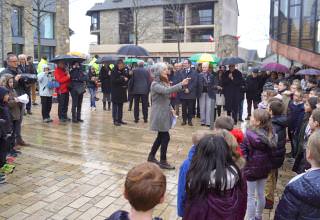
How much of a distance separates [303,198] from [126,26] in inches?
1887

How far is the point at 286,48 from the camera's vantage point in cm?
1812

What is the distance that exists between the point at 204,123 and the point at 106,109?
441cm

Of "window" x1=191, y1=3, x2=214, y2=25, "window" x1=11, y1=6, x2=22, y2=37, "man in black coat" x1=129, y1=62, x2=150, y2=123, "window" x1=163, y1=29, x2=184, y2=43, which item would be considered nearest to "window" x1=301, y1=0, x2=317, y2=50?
"man in black coat" x1=129, y1=62, x2=150, y2=123

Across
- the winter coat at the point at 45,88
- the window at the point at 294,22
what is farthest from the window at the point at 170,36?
the winter coat at the point at 45,88

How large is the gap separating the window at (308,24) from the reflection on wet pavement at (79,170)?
7542 millimetres

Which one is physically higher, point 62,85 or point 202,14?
point 202,14

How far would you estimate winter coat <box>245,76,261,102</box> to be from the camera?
11.7 metres

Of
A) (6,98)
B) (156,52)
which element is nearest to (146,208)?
(6,98)

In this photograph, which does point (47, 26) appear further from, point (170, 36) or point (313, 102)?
point (313, 102)

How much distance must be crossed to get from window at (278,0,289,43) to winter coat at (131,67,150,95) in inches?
405

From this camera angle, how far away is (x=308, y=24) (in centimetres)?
1508

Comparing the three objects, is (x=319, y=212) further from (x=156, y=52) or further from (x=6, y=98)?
(x=156, y=52)

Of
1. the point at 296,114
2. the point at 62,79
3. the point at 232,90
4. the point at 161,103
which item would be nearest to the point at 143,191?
the point at 161,103

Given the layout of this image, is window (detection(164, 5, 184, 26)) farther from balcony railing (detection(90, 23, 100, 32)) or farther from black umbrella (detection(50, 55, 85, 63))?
black umbrella (detection(50, 55, 85, 63))
